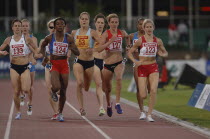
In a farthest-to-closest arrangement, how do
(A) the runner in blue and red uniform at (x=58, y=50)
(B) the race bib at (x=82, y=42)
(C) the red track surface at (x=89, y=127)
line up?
(B) the race bib at (x=82, y=42)
(A) the runner in blue and red uniform at (x=58, y=50)
(C) the red track surface at (x=89, y=127)

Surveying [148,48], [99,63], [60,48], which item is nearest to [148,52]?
[148,48]

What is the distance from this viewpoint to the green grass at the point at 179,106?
18.4 metres

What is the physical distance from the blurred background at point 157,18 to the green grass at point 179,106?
1118 cm

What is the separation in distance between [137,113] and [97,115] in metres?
1.22

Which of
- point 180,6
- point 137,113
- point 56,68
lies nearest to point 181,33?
point 180,6

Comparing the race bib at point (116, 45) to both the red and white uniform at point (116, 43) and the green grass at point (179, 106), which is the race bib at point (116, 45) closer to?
the red and white uniform at point (116, 43)

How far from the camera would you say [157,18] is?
5312 centimetres

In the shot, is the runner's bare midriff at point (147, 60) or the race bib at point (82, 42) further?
the race bib at point (82, 42)

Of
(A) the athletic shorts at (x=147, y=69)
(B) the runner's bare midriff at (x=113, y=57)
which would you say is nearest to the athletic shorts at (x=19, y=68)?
(B) the runner's bare midriff at (x=113, y=57)

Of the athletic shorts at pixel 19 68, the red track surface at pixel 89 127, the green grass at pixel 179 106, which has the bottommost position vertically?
the green grass at pixel 179 106

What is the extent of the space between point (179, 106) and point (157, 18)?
30673 millimetres

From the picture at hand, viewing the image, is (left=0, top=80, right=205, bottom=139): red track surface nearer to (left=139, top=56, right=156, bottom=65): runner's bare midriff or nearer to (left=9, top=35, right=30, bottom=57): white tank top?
(left=139, top=56, right=156, bottom=65): runner's bare midriff

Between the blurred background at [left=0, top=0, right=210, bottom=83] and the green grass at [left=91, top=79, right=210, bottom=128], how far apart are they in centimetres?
1118

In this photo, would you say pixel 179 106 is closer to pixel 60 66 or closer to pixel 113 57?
pixel 113 57
